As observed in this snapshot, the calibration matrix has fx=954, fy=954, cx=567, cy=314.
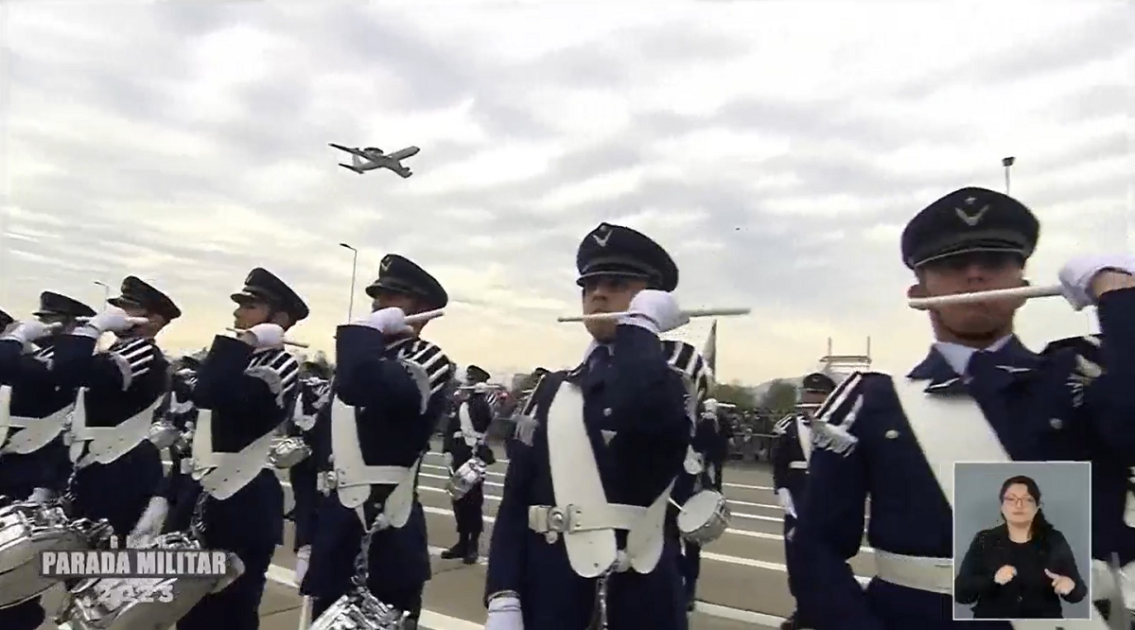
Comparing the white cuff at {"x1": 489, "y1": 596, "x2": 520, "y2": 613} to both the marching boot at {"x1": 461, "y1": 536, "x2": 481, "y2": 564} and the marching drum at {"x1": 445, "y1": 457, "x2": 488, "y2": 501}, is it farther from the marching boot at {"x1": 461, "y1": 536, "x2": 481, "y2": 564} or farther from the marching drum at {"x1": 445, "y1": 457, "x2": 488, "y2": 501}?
the marching boot at {"x1": 461, "y1": 536, "x2": 481, "y2": 564}

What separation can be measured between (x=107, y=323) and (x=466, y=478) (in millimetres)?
4743

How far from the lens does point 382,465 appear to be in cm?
416

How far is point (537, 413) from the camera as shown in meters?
3.32

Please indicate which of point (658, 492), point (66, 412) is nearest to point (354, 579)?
point (658, 492)

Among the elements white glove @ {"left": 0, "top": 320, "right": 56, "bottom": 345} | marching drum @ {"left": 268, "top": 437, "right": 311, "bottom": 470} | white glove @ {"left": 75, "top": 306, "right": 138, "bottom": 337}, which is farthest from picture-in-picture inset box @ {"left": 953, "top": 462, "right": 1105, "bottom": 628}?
white glove @ {"left": 0, "top": 320, "right": 56, "bottom": 345}

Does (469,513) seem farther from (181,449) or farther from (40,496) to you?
(40,496)

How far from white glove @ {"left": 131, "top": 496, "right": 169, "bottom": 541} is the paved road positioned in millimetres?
1962

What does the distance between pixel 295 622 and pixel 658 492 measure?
4.88 m

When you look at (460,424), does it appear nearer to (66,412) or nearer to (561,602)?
(66,412)

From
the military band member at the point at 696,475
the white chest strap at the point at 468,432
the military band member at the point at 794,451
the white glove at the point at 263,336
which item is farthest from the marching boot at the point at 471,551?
the white glove at the point at 263,336

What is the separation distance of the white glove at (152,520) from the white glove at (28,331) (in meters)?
1.86

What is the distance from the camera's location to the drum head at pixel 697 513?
10.7ft

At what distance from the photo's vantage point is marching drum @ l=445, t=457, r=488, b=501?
9.16 metres

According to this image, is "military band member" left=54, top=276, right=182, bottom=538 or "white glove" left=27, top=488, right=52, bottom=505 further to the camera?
"white glove" left=27, top=488, right=52, bottom=505
